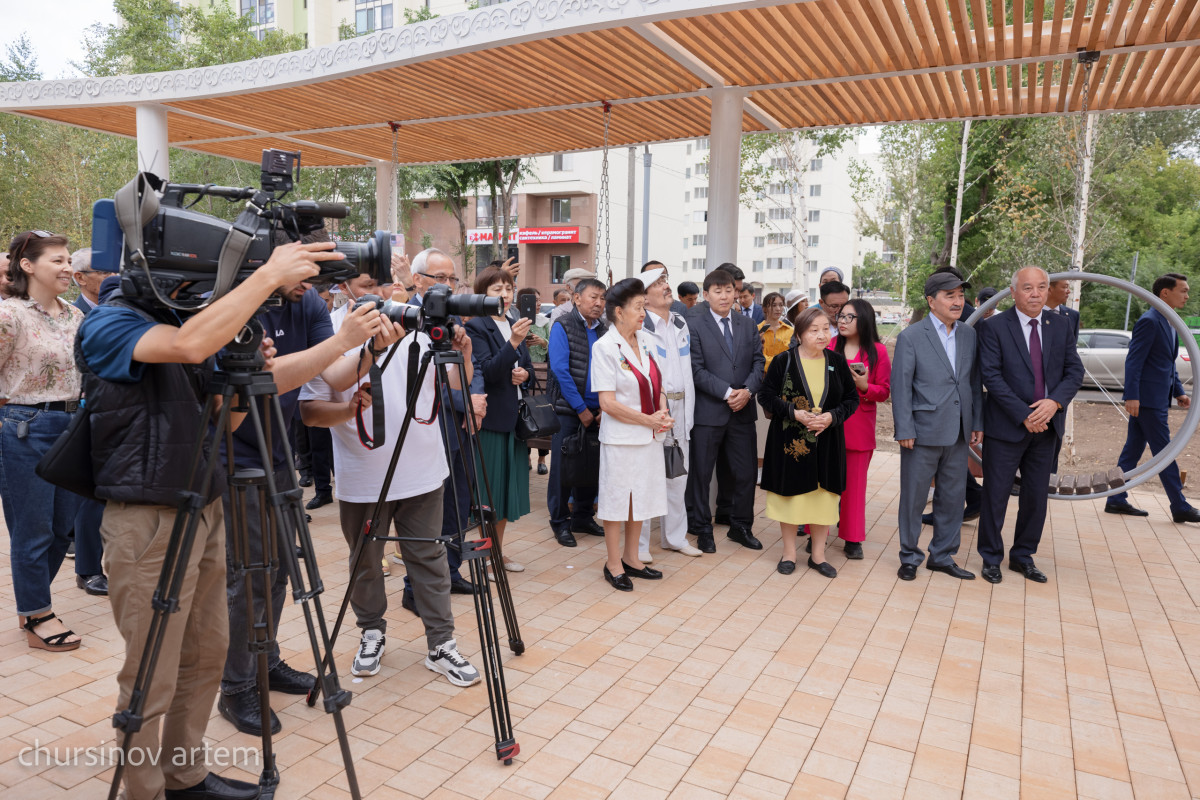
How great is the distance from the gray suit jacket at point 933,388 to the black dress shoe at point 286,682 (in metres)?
3.96

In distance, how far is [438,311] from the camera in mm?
2818

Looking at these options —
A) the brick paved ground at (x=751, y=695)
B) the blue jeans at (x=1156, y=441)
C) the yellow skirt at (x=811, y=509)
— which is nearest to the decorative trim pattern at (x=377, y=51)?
the yellow skirt at (x=811, y=509)

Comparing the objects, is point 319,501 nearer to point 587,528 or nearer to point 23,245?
point 587,528

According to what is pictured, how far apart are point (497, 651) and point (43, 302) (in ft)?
10.2

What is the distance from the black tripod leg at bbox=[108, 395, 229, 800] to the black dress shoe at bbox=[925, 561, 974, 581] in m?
4.86

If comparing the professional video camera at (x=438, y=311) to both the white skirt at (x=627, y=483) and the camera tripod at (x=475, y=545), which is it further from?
the white skirt at (x=627, y=483)

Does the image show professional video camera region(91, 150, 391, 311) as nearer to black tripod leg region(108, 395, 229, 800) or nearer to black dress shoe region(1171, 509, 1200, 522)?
black tripod leg region(108, 395, 229, 800)

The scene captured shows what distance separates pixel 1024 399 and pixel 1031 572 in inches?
47.8

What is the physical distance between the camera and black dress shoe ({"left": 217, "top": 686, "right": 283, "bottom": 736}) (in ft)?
10.5

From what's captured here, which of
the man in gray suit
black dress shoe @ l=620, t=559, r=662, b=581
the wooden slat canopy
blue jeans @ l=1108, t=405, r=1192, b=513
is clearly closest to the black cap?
the man in gray suit

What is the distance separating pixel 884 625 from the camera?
4484mm

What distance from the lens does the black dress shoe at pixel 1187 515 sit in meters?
6.70

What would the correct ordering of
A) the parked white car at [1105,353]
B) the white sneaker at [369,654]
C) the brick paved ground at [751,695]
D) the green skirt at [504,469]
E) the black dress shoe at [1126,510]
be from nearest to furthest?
1. the brick paved ground at [751,695]
2. the white sneaker at [369,654]
3. the green skirt at [504,469]
4. the black dress shoe at [1126,510]
5. the parked white car at [1105,353]

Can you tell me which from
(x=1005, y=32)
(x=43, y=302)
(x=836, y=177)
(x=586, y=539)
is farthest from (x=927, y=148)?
(x=836, y=177)
